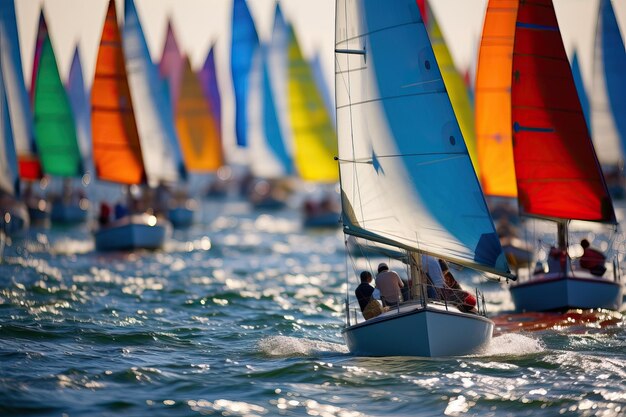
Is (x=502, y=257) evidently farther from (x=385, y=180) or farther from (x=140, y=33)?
(x=140, y=33)

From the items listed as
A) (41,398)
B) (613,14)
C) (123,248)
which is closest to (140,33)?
(123,248)

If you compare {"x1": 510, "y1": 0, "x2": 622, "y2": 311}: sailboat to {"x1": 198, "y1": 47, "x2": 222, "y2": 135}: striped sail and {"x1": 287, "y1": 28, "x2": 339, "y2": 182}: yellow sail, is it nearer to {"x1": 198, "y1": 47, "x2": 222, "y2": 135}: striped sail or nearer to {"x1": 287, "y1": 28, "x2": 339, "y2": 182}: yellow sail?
{"x1": 287, "y1": 28, "x2": 339, "y2": 182}: yellow sail

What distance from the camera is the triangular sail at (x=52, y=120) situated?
40.5m

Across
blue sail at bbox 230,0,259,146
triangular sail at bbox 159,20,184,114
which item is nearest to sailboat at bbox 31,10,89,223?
blue sail at bbox 230,0,259,146

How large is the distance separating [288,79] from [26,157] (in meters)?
15.2

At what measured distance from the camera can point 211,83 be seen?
64938 millimetres

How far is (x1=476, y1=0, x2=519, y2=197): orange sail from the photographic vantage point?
28.4m

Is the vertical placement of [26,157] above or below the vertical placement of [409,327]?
above

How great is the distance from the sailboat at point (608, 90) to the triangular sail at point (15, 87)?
1802 cm

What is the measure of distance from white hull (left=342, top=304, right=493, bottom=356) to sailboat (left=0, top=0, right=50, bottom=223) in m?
18.0

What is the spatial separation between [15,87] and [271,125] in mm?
21219

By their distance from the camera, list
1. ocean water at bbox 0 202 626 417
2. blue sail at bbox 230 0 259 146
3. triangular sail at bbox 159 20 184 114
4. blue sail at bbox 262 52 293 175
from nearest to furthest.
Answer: ocean water at bbox 0 202 626 417
blue sail at bbox 230 0 259 146
blue sail at bbox 262 52 293 175
triangular sail at bbox 159 20 184 114

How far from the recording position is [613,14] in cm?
3491

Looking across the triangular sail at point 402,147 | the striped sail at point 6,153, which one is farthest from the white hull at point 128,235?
the triangular sail at point 402,147
